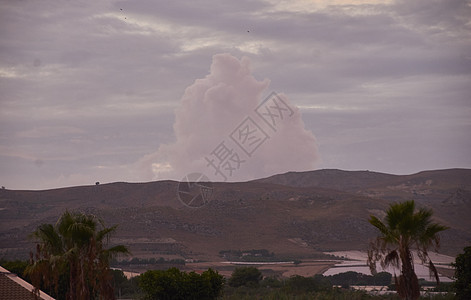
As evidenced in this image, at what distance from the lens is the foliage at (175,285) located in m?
42.2

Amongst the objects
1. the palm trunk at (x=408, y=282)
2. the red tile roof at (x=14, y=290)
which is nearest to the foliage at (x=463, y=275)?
the palm trunk at (x=408, y=282)

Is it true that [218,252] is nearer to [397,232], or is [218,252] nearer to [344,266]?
[344,266]

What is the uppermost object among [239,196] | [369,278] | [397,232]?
[239,196]

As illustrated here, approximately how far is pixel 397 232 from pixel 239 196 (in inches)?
6874

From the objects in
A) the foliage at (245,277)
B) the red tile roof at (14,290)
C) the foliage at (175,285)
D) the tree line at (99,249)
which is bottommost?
the foliage at (245,277)

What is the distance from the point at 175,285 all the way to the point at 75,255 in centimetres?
1893

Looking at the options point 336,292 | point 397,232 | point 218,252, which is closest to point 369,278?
point 336,292

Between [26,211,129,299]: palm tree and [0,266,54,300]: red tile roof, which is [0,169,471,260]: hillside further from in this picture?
[26,211,129,299]: palm tree

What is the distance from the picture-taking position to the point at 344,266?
4572 inches

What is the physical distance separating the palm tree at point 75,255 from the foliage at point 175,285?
1749cm

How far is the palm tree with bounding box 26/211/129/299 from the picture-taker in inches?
936

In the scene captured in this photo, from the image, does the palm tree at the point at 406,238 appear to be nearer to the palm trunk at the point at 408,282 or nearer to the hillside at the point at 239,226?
the palm trunk at the point at 408,282

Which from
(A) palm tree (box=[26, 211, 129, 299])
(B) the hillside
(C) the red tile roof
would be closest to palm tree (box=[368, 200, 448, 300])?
(A) palm tree (box=[26, 211, 129, 299])

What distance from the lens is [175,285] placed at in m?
42.5
